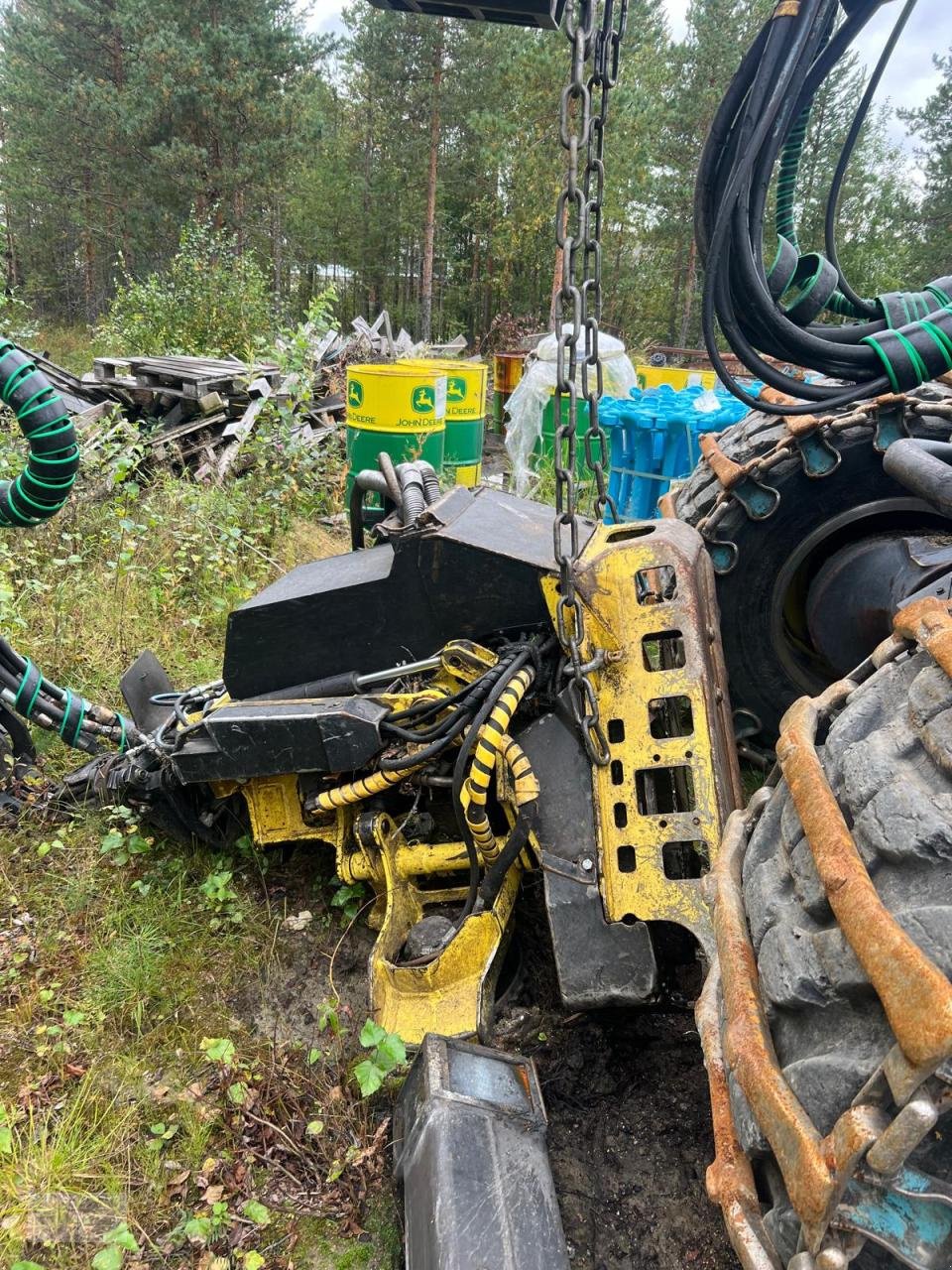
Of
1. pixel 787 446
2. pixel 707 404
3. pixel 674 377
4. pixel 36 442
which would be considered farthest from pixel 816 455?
pixel 674 377

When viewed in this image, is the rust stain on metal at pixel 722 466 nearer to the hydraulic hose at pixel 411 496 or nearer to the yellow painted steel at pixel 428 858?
the hydraulic hose at pixel 411 496

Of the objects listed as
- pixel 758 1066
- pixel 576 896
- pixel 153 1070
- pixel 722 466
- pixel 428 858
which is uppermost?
pixel 722 466

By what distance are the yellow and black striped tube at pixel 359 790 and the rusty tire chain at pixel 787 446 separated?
1225 mm

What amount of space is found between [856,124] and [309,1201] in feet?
9.76

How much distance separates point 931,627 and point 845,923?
463 millimetres

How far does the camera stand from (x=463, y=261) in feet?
88.9

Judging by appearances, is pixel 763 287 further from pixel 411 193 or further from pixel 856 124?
pixel 411 193

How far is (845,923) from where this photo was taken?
3.31 feet

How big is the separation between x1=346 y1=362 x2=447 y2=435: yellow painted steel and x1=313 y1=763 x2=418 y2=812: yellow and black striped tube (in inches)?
170

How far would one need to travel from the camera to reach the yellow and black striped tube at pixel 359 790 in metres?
2.24

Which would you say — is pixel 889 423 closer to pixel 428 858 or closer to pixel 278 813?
pixel 428 858

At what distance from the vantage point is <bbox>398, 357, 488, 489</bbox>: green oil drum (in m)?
7.04

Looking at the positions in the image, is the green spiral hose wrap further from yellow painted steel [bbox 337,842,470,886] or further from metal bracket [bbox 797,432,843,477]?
metal bracket [bbox 797,432,843,477]

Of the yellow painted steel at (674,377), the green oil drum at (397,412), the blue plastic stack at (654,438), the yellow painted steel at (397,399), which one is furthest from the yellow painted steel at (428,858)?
the yellow painted steel at (674,377)
